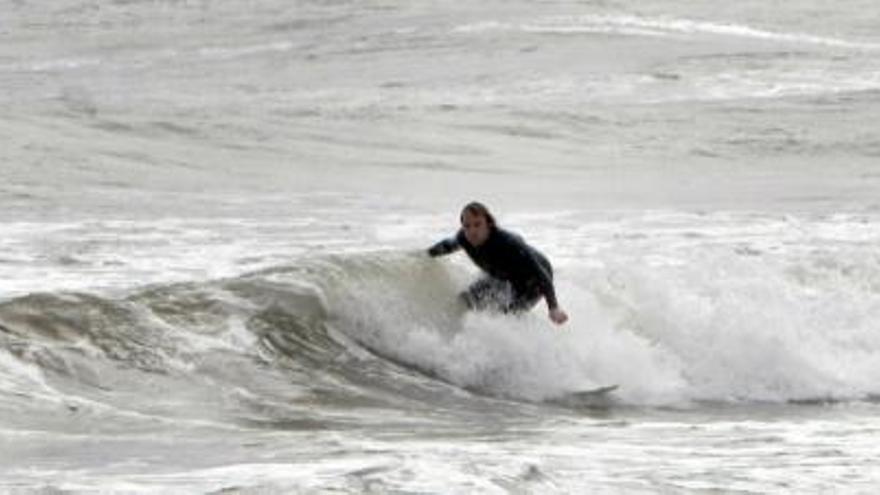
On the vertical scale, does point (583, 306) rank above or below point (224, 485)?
below

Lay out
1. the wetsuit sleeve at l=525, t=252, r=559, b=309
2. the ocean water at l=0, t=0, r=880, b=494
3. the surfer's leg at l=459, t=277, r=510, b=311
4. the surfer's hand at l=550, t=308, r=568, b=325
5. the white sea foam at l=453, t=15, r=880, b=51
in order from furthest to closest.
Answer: the white sea foam at l=453, t=15, r=880, b=51
the surfer's leg at l=459, t=277, r=510, b=311
the wetsuit sleeve at l=525, t=252, r=559, b=309
the surfer's hand at l=550, t=308, r=568, b=325
the ocean water at l=0, t=0, r=880, b=494

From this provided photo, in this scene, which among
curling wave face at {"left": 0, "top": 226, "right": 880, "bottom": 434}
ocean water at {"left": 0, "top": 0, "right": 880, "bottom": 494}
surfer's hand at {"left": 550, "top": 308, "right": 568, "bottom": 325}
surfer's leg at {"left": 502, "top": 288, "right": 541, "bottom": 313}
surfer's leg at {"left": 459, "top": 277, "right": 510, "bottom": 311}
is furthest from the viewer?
surfer's leg at {"left": 459, "top": 277, "right": 510, "bottom": 311}

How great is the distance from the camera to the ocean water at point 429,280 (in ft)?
28.8

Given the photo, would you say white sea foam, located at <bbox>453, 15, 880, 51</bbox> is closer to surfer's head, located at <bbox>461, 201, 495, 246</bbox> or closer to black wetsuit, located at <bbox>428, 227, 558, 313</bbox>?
black wetsuit, located at <bbox>428, 227, 558, 313</bbox>

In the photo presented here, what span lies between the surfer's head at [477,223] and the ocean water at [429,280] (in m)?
0.63

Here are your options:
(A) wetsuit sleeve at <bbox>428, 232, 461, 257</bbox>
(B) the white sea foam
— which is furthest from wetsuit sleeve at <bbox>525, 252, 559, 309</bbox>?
(B) the white sea foam

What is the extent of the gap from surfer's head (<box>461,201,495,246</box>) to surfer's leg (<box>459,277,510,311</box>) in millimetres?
480

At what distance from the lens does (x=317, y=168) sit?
2411cm

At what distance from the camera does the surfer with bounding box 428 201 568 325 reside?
41.6 feet

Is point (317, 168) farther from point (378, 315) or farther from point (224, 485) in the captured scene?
point (224, 485)

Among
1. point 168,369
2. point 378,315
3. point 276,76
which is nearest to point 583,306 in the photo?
point 378,315

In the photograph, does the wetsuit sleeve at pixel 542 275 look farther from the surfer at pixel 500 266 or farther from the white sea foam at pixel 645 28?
the white sea foam at pixel 645 28

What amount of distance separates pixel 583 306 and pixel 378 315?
164cm

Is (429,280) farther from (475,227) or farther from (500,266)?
(475,227)
